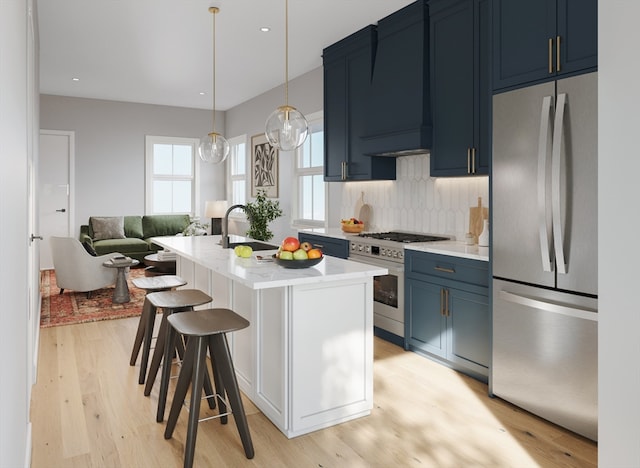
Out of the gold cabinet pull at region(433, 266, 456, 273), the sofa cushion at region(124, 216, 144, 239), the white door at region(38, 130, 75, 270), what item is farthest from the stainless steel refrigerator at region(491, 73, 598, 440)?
the white door at region(38, 130, 75, 270)

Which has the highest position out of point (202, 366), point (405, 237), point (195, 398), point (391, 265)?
point (405, 237)

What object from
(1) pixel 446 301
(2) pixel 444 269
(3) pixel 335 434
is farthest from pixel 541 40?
(3) pixel 335 434

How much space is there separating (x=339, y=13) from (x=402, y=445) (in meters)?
Result: 3.46

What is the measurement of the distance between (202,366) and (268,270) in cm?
58

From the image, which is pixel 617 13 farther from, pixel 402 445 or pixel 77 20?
pixel 77 20

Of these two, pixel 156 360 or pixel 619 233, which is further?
pixel 156 360

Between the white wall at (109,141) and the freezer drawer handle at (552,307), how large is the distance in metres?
7.21

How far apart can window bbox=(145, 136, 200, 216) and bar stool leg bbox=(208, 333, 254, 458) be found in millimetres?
6856

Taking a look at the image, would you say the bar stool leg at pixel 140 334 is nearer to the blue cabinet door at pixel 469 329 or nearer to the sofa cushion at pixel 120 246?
the blue cabinet door at pixel 469 329

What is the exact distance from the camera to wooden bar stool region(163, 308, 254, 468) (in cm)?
224

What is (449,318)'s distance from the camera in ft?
11.5

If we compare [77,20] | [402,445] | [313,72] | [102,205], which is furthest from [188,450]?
[102,205]

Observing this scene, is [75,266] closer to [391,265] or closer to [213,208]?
[213,208]

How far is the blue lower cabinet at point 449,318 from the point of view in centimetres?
325
